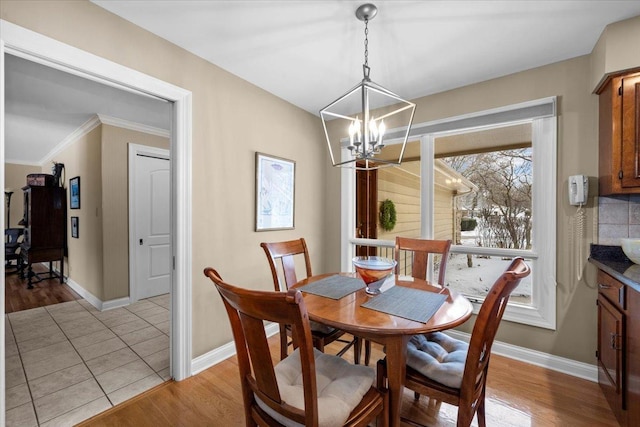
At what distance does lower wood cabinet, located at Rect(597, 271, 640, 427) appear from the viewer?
1.48 m

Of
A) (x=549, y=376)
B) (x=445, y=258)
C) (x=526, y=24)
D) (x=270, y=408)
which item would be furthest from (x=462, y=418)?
(x=526, y=24)

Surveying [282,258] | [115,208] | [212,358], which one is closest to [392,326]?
[282,258]

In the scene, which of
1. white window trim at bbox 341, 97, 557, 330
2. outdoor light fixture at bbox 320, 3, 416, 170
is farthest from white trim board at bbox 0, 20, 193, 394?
white window trim at bbox 341, 97, 557, 330

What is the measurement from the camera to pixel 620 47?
183 centimetres

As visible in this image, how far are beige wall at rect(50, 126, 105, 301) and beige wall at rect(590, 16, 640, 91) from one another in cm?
513

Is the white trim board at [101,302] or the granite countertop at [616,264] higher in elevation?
the granite countertop at [616,264]

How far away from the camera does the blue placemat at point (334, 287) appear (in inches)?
67.5

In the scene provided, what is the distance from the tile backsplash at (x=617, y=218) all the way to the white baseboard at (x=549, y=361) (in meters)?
1.00

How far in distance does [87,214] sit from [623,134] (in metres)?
5.87

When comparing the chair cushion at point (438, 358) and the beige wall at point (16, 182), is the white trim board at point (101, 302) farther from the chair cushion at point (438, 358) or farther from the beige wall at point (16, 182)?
the beige wall at point (16, 182)

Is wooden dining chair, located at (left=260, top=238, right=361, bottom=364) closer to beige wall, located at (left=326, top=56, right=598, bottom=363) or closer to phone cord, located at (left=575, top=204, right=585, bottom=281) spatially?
Result: beige wall, located at (left=326, top=56, right=598, bottom=363)

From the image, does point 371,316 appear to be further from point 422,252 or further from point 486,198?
point 486,198

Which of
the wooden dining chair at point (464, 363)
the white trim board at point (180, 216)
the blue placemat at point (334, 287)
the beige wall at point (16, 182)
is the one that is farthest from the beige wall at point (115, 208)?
the beige wall at point (16, 182)

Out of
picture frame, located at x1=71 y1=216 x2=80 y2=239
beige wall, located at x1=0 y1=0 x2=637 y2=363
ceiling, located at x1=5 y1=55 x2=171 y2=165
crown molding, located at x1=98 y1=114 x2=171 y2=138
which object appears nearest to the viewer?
beige wall, located at x1=0 y1=0 x2=637 y2=363
